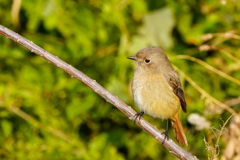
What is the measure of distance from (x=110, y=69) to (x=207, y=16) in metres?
1.40

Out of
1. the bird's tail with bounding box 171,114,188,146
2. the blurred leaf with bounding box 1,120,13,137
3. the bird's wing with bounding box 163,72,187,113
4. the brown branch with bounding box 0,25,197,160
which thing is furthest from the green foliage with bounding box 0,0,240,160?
the brown branch with bounding box 0,25,197,160

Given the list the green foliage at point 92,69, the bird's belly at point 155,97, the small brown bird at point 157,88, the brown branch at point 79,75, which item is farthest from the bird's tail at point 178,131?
the brown branch at point 79,75

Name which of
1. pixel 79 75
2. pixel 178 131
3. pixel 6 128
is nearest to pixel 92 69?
pixel 6 128

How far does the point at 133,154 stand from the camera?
14.5ft

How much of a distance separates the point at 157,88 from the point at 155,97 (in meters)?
0.10

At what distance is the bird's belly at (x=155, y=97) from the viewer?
359cm

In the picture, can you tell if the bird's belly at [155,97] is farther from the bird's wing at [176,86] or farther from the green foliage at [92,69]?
the green foliage at [92,69]

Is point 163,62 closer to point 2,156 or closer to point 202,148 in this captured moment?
point 202,148

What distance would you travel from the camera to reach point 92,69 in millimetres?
4457

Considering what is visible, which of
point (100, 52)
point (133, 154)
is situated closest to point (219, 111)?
point (133, 154)

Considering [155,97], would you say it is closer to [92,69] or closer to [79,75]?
[79,75]

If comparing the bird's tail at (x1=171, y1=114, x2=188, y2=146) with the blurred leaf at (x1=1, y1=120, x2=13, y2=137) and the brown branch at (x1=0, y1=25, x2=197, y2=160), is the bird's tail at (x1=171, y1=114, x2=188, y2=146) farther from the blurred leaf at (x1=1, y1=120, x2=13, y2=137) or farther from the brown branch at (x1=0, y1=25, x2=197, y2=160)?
the blurred leaf at (x1=1, y1=120, x2=13, y2=137)

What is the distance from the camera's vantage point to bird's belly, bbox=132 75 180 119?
3594mm

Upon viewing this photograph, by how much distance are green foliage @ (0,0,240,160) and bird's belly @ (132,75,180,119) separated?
1.97 ft
